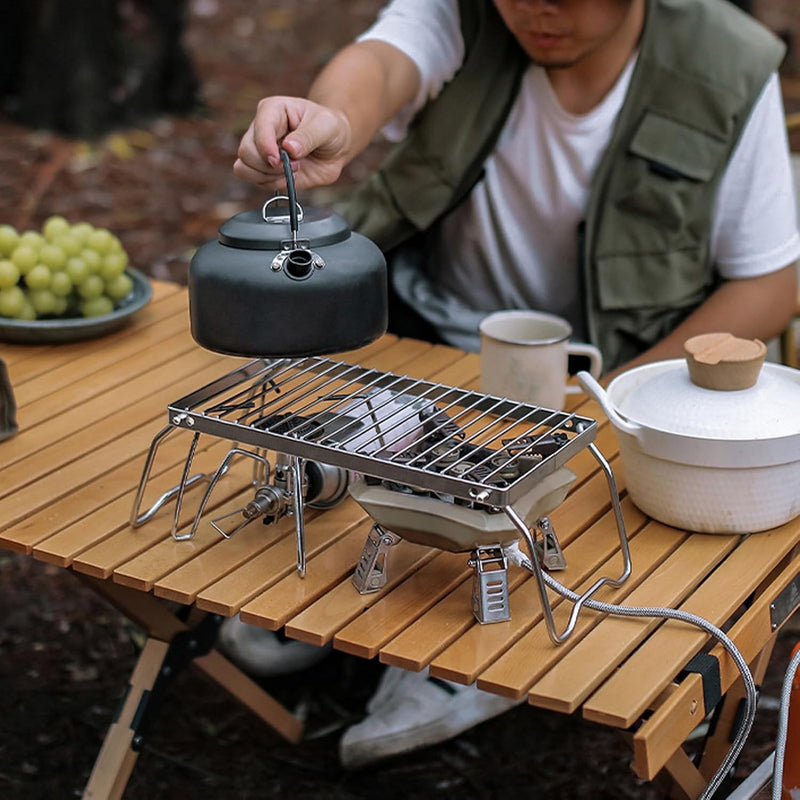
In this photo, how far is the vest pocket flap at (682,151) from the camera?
2.49 m

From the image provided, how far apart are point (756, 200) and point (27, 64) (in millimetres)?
4240

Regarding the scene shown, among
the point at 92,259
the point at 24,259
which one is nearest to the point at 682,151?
the point at 92,259

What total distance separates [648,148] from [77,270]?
107 cm

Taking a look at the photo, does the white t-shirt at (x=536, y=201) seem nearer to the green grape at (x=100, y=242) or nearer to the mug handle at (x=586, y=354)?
the mug handle at (x=586, y=354)

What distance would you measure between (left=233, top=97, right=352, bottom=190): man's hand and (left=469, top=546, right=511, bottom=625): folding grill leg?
1.98 feet

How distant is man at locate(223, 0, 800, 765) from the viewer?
8.10ft

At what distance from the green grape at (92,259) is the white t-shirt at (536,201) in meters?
0.67

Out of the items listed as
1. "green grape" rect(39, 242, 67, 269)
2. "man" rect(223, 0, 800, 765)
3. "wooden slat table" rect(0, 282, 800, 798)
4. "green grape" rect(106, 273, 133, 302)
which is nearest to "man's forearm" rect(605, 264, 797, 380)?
"man" rect(223, 0, 800, 765)

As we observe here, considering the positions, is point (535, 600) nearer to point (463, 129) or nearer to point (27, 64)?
point (463, 129)

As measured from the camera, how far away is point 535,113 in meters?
2.63

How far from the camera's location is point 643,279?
256cm

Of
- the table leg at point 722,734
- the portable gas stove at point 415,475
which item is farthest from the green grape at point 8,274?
the table leg at point 722,734

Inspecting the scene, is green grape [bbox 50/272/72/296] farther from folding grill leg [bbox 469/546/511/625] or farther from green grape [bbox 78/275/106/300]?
folding grill leg [bbox 469/546/511/625]

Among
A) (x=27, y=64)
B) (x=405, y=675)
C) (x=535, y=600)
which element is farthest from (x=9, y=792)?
(x=27, y=64)
